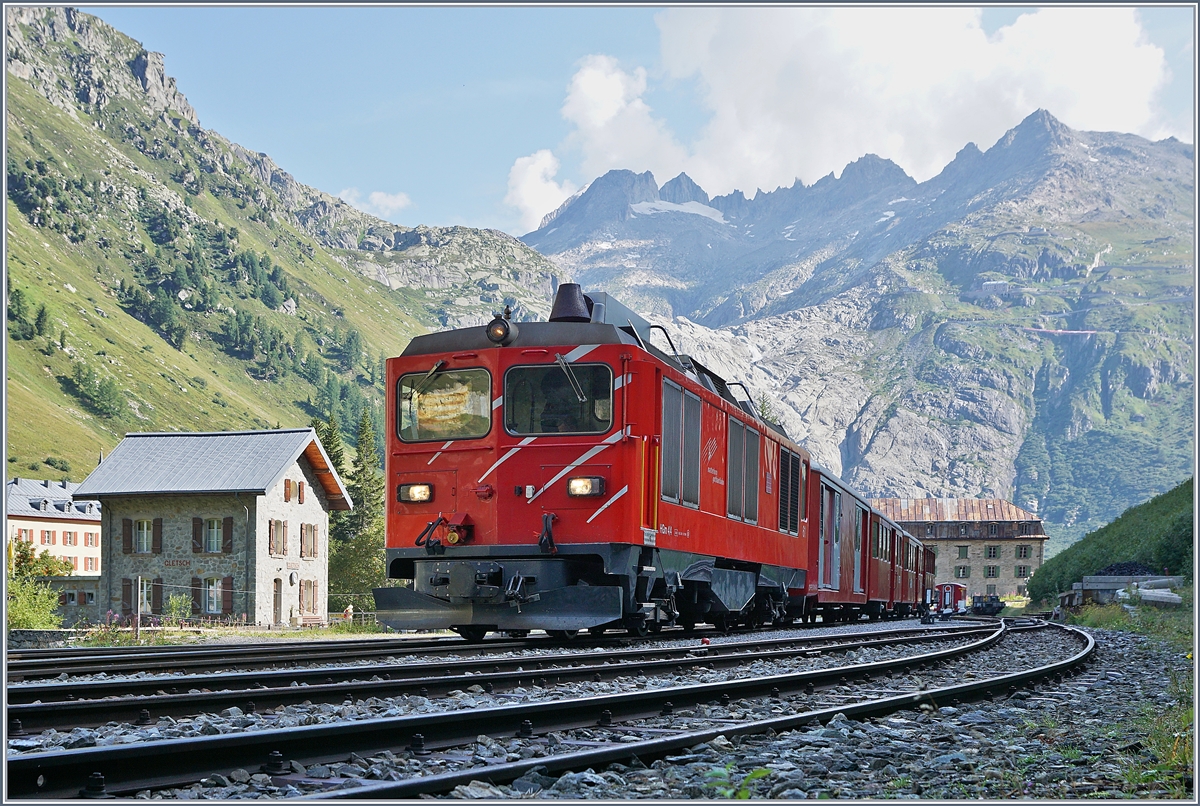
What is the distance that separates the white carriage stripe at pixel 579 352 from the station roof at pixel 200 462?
34065 millimetres

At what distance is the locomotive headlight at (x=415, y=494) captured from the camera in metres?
12.7

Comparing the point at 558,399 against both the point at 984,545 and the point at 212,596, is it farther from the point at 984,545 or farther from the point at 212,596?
the point at 984,545

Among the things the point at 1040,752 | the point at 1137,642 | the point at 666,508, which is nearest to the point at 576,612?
the point at 666,508

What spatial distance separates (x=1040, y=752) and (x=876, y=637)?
1190cm

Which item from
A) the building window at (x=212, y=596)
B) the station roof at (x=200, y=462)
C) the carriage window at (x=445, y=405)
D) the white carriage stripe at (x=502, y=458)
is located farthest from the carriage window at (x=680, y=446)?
the building window at (x=212, y=596)

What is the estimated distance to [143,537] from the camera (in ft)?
151

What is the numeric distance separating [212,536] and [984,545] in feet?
321

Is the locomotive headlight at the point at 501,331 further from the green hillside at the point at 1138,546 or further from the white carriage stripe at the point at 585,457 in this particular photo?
the green hillside at the point at 1138,546

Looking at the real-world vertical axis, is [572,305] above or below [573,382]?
above

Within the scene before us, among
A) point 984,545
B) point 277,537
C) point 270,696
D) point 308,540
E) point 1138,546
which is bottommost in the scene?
point 984,545

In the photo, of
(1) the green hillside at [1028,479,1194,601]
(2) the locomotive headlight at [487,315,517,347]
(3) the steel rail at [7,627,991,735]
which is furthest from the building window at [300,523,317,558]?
(3) the steel rail at [7,627,991,735]

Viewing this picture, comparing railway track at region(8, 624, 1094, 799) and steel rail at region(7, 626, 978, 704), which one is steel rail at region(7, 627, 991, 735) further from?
railway track at region(8, 624, 1094, 799)

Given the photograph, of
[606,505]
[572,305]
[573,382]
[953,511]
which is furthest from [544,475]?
[953,511]

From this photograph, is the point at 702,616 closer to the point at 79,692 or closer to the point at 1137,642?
the point at 1137,642
